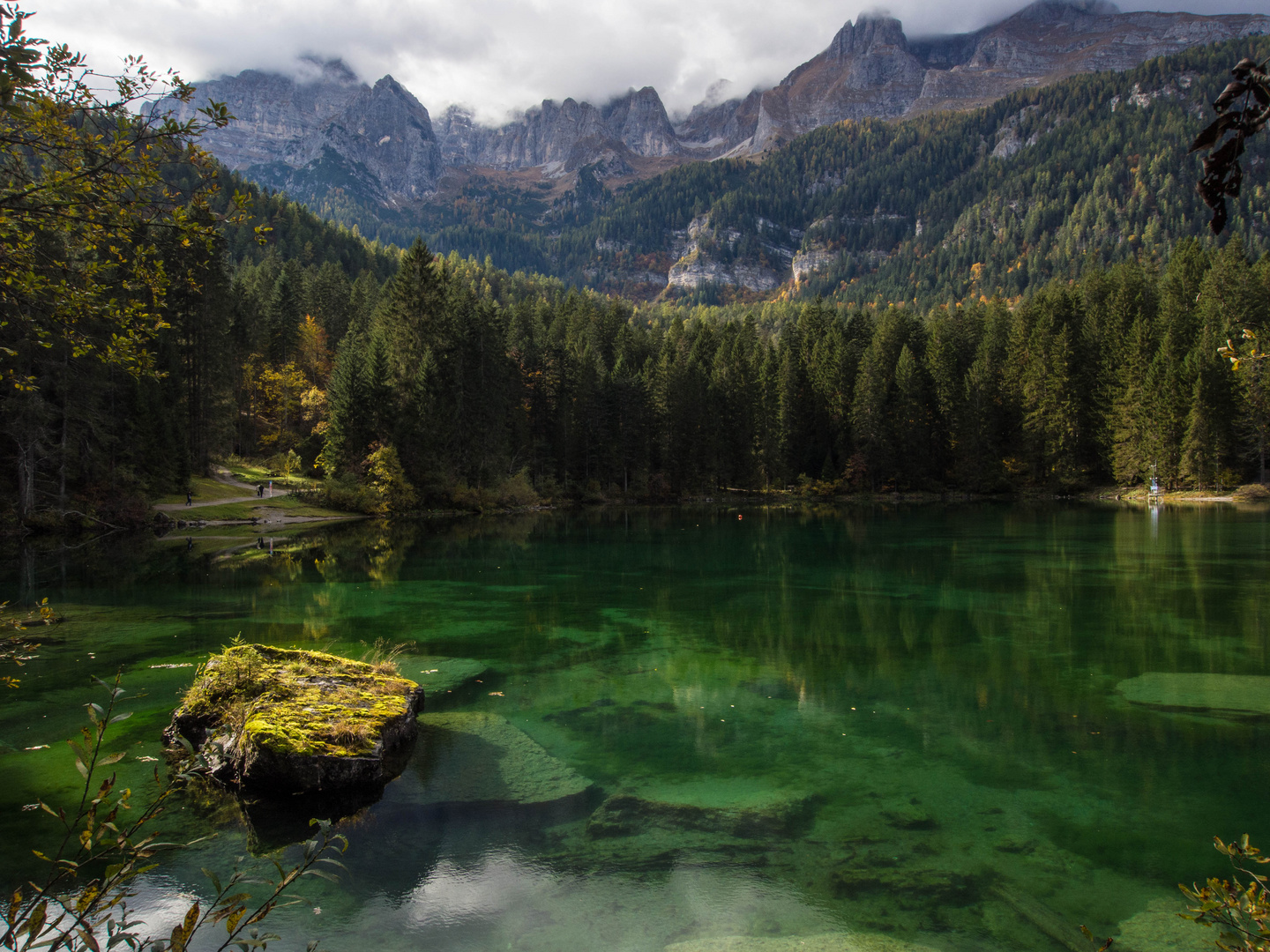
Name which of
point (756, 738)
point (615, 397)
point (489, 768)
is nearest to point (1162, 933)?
point (756, 738)

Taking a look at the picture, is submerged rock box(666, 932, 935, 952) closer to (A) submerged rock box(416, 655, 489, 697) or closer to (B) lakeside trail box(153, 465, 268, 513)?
(A) submerged rock box(416, 655, 489, 697)

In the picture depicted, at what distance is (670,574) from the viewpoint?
25375 mm

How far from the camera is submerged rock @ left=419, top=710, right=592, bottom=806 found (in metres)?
8.54

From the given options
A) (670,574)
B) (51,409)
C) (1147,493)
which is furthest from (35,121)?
(1147,493)

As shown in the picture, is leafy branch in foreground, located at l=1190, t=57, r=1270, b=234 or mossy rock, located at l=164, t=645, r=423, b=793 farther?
mossy rock, located at l=164, t=645, r=423, b=793

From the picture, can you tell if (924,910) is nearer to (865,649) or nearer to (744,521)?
(865,649)

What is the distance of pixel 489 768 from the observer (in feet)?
30.3

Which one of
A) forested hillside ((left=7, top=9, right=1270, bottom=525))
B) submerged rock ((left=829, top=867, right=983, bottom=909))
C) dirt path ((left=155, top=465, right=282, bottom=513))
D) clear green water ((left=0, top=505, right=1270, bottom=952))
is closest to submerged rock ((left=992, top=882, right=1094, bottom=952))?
clear green water ((left=0, top=505, right=1270, bottom=952))

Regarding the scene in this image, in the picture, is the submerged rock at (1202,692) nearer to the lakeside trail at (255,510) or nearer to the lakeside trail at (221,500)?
the lakeside trail at (255,510)

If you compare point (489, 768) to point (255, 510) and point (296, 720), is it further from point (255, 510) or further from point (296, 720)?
point (255, 510)

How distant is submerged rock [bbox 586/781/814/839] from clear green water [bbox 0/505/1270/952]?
0.22 ft

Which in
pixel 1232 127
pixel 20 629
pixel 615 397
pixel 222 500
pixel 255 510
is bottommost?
pixel 255 510

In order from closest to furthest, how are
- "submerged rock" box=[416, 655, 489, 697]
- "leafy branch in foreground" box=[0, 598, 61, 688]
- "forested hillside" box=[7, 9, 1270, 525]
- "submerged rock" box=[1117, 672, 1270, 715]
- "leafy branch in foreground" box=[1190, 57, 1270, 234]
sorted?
"leafy branch in foreground" box=[1190, 57, 1270, 234]
"leafy branch in foreground" box=[0, 598, 61, 688]
"submerged rock" box=[1117, 672, 1270, 715]
"submerged rock" box=[416, 655, 489, 697]
"forested hillside" box=[7, 9, 1270, 525]

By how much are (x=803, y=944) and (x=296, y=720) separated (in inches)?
246
